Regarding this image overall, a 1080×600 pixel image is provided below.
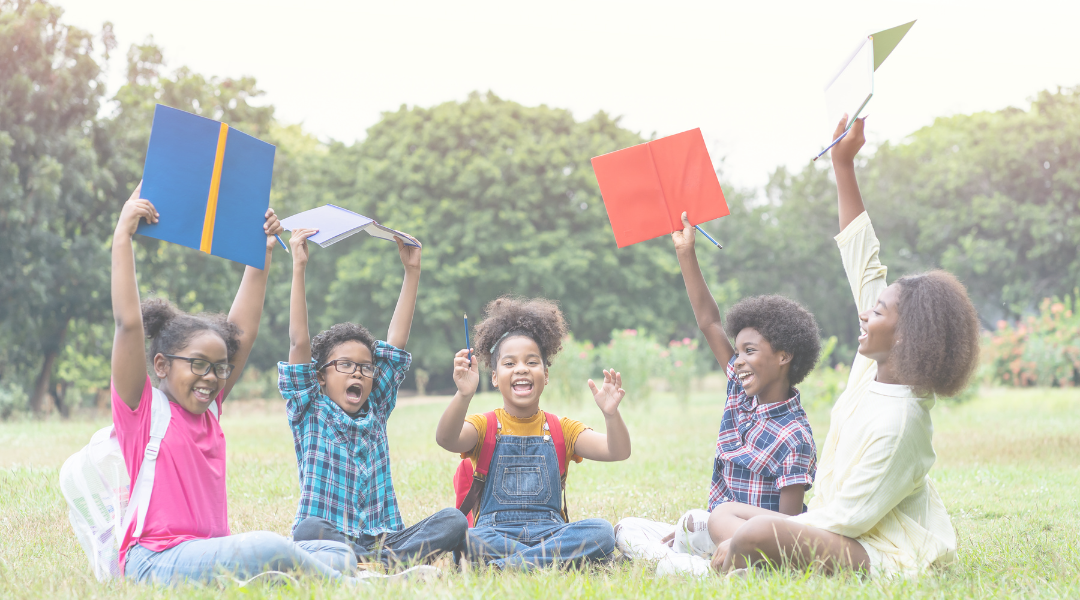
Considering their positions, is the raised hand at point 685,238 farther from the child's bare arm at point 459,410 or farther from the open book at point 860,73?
the child's bare arm at point 459,410

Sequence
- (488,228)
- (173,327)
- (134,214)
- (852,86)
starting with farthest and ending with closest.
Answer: (488,228) → (852,86) → (173,327) → (134,214)

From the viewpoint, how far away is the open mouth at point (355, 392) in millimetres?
3930

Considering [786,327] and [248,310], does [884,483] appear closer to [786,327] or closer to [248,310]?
[786,327]

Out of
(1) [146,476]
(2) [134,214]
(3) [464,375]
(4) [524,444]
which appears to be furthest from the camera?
(4) [524,444]

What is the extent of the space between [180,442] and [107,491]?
38cm

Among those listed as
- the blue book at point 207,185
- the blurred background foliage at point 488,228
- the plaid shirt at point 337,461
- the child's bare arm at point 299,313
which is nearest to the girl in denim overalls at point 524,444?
the plaid shirt at point 337,461

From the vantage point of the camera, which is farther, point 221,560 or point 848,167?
point 848,167

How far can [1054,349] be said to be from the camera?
50.6 ft

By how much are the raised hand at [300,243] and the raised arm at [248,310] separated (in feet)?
0.44

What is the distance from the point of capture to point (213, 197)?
3842 mm

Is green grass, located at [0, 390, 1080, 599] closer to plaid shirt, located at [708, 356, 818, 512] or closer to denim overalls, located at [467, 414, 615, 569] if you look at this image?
denim overalls, located at [467, 414, 615, 569]

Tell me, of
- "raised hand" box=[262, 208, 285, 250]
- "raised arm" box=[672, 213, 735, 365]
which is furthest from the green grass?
"raised hand" box=[262, 208, 285, 250]

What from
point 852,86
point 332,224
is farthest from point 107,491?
point 852,86

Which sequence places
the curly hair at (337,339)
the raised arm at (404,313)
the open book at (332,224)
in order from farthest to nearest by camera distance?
the raised arm at (404,313) → the curly hair at (337,339) → the open book at (332,224)
